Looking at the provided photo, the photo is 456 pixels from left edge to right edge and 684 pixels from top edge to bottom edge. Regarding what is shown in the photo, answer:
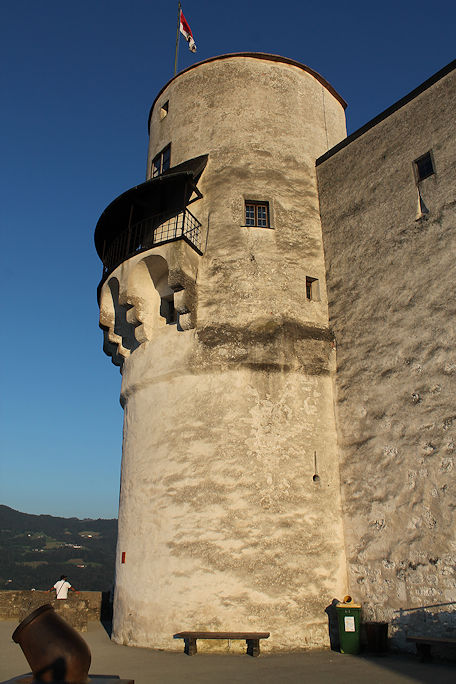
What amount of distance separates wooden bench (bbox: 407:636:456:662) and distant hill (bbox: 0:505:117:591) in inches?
1491

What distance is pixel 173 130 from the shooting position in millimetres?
16953

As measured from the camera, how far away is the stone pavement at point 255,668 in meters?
8.12

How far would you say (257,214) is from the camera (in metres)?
14.7

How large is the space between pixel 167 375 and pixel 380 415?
525 centimetres

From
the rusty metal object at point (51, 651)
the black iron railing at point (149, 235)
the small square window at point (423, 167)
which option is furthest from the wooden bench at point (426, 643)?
the black iron railing at point (149, 235)

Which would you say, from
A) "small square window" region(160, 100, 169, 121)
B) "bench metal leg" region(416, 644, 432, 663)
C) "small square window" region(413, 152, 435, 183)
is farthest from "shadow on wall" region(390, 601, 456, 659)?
"small square window" region(160, 100, 169, 121)

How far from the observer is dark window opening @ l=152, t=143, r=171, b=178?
17.0 m

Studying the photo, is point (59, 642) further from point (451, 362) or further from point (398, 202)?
point (398, 202)

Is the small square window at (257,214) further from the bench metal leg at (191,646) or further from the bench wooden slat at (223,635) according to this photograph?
the bench metal leg at (191,646)

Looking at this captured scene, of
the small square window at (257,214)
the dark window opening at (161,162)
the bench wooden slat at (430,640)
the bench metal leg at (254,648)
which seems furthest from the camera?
the dark window opening at (161,162)

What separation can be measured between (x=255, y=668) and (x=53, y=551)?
108634 millimetres

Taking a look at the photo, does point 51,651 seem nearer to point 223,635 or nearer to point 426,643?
point 223,635

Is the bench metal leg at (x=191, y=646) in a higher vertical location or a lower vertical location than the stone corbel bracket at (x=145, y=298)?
lower

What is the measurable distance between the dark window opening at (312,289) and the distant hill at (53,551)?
121 feet
